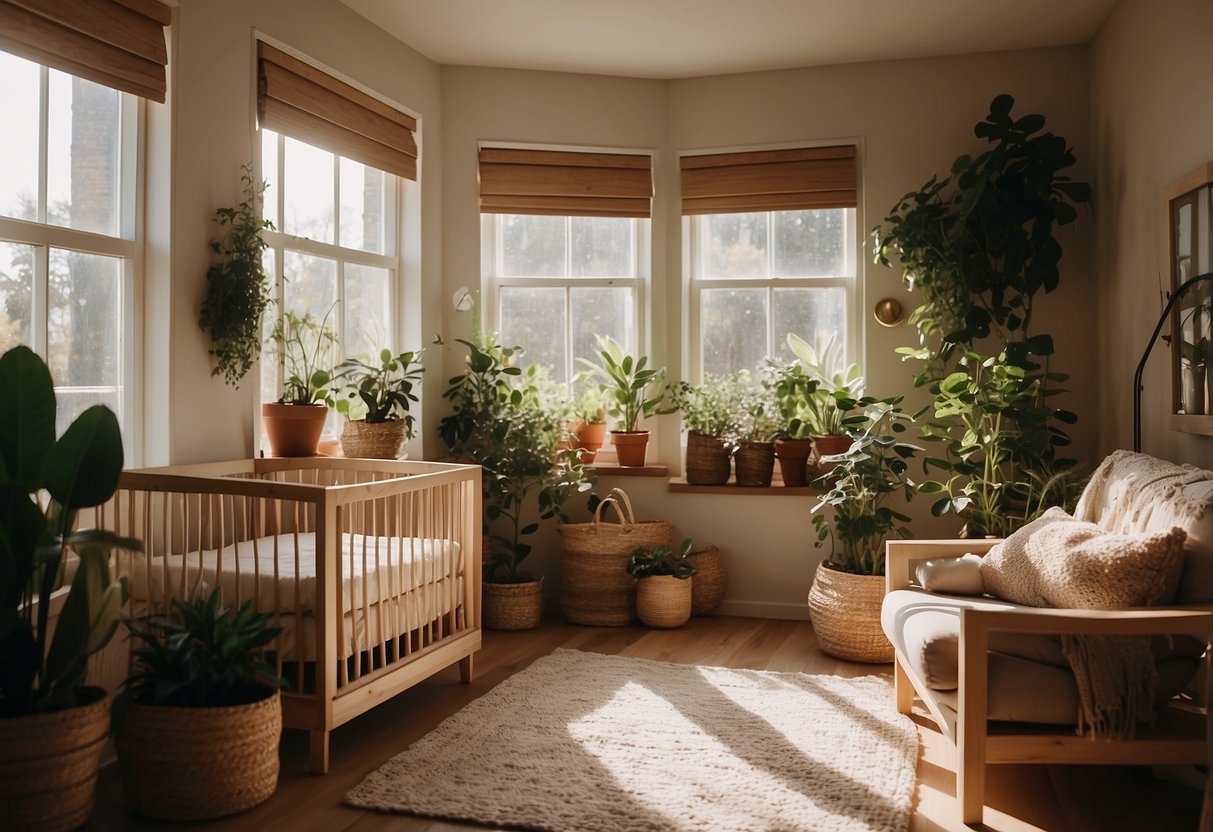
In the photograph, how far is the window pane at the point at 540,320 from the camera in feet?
16.3

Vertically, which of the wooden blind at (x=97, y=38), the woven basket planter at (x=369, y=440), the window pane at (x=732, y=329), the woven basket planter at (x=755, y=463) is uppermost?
the wooden blind at (x=97, y=38)

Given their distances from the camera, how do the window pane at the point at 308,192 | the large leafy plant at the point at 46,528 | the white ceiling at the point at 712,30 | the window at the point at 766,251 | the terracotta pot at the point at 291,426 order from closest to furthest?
1. the large leafy plant at the point at 46,528
2. the terracotta pot at the point at 291,426
3. the window pane at the point at 308,192
4. the white ceiling at the point at 712,30
5. the window at the point at 766,251

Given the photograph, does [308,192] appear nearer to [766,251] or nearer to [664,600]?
[766,251]

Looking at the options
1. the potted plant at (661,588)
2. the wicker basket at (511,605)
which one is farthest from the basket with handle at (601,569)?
the wicker basket at (511,605)

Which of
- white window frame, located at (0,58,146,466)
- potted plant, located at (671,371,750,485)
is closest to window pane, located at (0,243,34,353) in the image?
white window frame, located at (0,58,146,466)

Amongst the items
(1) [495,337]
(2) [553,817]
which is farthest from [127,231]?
(2) [553,817]

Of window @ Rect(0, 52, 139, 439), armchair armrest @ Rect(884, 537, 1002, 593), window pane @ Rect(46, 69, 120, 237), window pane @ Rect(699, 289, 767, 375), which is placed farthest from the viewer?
window pane @ Rect(699, 289, 767, 375)

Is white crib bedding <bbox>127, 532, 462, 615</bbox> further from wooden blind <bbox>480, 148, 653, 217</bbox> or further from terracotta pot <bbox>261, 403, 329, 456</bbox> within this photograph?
wooden blind <bbox>480, 148, 653, 217</bbox>

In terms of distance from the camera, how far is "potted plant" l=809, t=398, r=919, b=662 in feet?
13.0

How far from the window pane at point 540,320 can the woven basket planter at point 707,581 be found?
3.66 feet

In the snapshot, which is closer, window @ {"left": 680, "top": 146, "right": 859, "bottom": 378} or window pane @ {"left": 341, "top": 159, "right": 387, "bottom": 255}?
window pane @ {"left": 341, "top": 159, "right": 387, "bottom": 255}

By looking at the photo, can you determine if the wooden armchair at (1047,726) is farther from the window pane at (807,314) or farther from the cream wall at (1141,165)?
the window pane at (807,314)

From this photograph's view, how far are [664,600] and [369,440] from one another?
146 cm

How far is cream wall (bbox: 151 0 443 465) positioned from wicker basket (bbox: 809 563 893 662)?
92.0 inches
